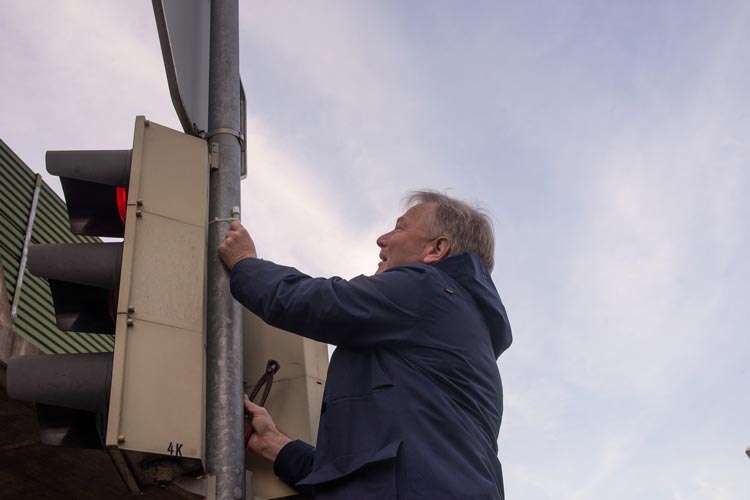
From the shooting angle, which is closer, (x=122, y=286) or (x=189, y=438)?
(x=189, y=438)

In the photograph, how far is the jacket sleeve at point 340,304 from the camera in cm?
308

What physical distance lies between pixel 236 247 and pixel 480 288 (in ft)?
3.23

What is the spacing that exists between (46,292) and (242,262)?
6.81m

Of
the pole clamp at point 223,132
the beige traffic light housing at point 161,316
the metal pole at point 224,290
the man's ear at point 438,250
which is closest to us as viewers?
the beige traffic light housing at point 161,316

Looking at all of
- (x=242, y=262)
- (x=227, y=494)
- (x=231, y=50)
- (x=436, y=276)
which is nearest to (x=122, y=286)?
(x=242, y=262)

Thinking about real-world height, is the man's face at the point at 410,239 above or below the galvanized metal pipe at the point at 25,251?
below

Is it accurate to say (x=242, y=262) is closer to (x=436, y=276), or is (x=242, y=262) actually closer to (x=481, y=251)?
(x=436, y=276)

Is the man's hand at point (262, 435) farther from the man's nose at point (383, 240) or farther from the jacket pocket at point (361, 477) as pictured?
the man's nose at point (383, 240)

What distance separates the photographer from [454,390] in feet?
10.1

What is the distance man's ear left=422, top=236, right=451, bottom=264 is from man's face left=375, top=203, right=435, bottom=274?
0.01 metres

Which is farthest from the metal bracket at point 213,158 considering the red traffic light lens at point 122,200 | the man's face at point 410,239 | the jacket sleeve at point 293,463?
the jacket sleeve at point 293,463

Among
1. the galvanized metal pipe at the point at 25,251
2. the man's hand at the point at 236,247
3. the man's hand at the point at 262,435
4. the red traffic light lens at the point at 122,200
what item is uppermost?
the galvanized metal pipe at the point at 25,251

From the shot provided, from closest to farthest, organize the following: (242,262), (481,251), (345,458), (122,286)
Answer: (345,458) < (122,286) < (242,262) < (481,251)

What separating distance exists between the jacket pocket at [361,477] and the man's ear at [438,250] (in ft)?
3.54
